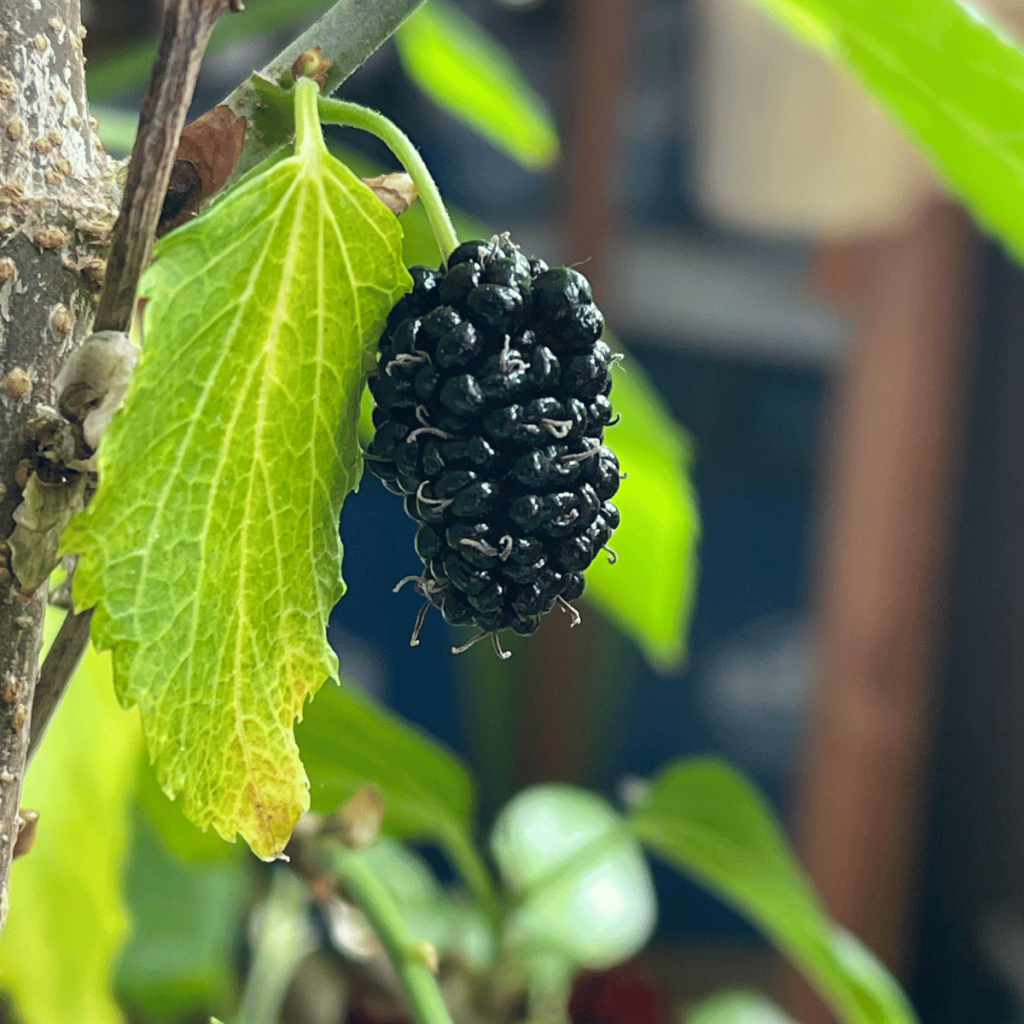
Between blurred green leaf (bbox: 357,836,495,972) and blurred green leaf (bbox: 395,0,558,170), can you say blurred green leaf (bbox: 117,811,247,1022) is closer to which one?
blurred green leaf (bbox: 357,836,495,972)

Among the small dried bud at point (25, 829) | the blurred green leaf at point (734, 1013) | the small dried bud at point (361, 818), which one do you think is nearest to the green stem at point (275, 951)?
the blurred green leaf at point (734, 1013)

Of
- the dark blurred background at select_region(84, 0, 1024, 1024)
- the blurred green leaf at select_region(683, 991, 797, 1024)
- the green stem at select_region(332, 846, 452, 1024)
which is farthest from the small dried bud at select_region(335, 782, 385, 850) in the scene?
the dark blurred background at select_region(84, 0, 1024, 1024)

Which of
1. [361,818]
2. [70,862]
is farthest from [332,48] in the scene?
[70,862]

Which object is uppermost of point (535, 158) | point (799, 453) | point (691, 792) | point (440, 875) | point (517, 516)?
point (517, 516)

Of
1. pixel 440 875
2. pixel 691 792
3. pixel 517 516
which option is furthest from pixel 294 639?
pixel 440 875

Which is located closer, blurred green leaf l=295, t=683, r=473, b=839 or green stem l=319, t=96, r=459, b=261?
green stem l=319, t=96, r=459, b=261

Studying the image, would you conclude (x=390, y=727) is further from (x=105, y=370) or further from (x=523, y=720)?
(x=523, y=720)
